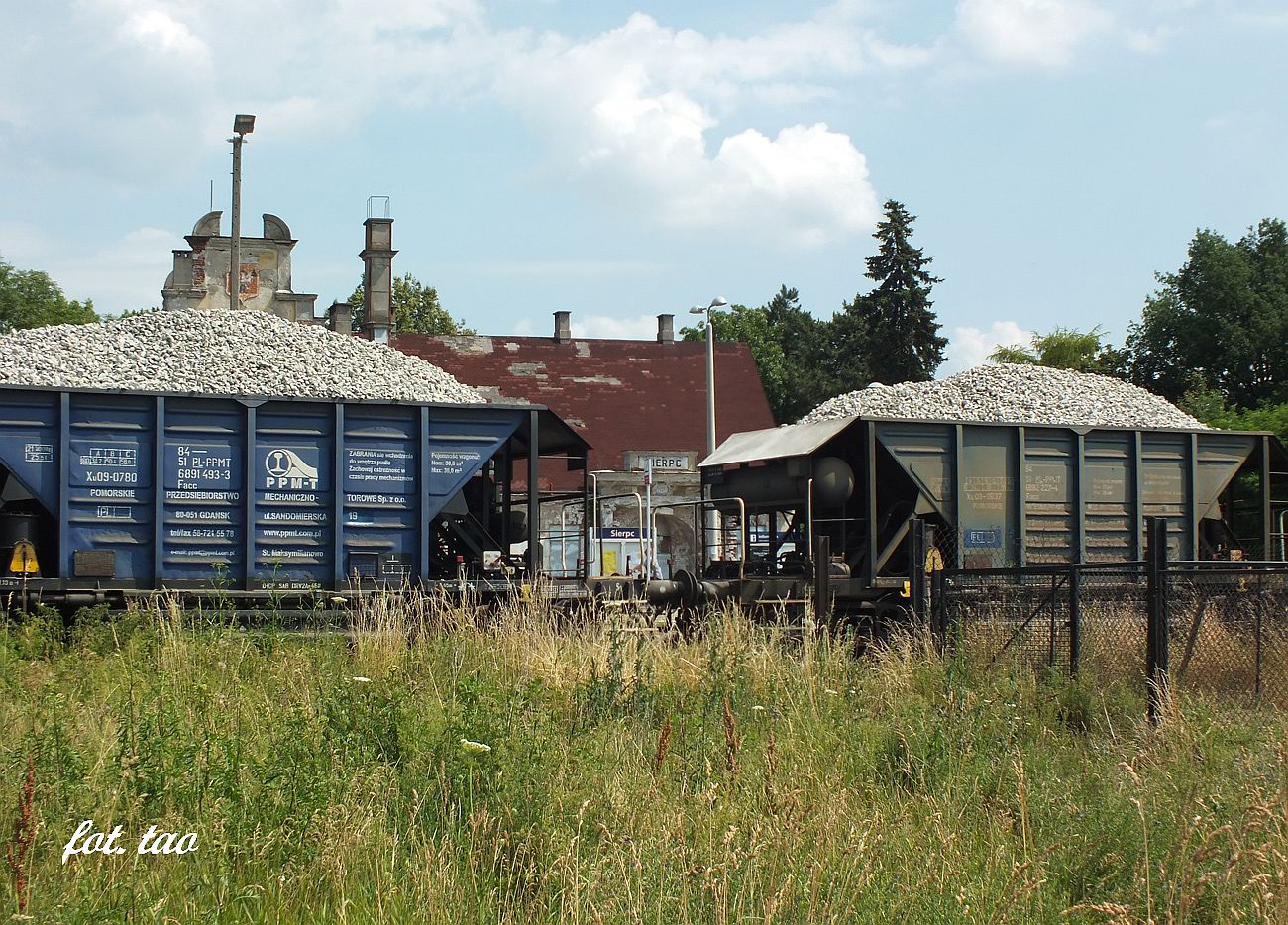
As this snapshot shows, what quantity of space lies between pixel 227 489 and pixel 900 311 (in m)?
44.5

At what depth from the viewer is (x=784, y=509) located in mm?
17531

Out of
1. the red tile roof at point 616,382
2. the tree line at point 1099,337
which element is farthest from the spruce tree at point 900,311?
the red tile roof at point 616,382

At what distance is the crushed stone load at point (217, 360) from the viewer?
14734 millimetres

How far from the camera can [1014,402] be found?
19.6 meters

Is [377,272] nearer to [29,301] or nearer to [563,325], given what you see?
[563,325]

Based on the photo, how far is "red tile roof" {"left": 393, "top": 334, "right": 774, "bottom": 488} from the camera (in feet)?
146

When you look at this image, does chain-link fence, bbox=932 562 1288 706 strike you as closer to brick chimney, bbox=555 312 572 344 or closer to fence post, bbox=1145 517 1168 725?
fence post, bbox=1145 517 1168 725

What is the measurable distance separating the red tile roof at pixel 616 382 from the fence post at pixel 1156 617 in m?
34.3

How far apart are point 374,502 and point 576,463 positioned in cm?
346

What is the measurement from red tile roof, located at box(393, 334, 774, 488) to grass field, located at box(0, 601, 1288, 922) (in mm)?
34527

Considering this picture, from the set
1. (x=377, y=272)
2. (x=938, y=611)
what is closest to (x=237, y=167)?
(x=377, y=272)

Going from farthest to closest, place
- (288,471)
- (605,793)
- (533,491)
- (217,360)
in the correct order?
(217,360)
(533,491)
(288,471)
(605,793)

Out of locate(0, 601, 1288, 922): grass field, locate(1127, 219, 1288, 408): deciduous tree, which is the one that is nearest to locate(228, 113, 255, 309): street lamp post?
locate(0, 601, 1288, 922): grass field

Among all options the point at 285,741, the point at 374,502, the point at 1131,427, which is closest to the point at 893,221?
the point at 1131,427
